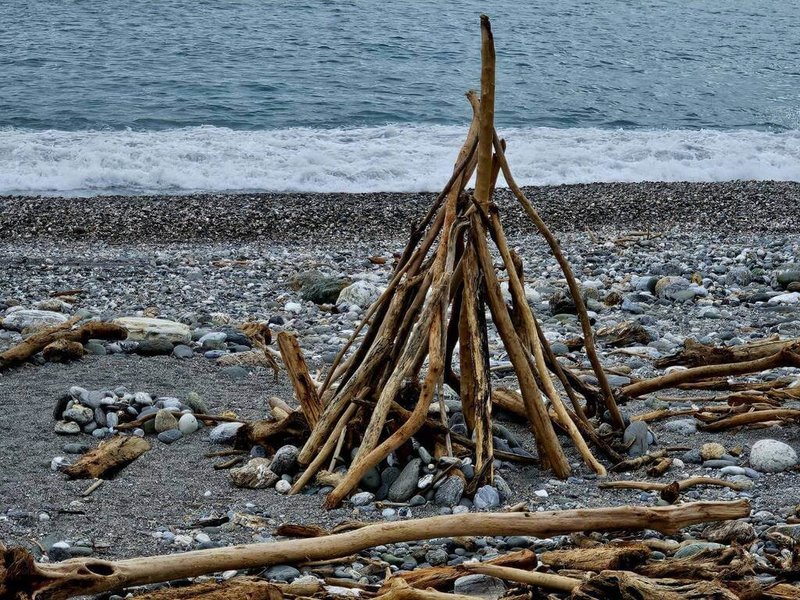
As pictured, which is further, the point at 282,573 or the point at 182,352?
the point at 182,352

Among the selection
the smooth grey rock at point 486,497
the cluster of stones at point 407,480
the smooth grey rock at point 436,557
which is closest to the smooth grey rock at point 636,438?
the cluster of stones at point 407,480

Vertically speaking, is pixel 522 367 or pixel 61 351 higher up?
pixel 522 367

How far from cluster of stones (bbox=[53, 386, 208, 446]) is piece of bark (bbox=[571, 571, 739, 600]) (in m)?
2.96

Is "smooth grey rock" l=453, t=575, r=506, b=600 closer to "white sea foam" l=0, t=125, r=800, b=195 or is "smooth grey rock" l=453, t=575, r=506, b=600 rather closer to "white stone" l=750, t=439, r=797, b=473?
"white stone" l=750, t=439, r=797, b=473

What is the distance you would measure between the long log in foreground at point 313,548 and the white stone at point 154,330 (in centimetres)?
403

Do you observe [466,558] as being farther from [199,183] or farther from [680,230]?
[199,183]

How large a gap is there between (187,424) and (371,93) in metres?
20.8

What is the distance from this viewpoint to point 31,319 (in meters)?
7.71

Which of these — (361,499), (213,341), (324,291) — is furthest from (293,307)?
(361,499)

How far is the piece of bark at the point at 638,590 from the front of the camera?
9.13ft

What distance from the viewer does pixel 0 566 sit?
292 cm

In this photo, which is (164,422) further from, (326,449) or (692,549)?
(692,549)

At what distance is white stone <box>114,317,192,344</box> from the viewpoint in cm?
714

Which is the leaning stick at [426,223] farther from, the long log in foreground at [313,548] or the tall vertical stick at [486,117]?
the long log in foreground at [313,548]
